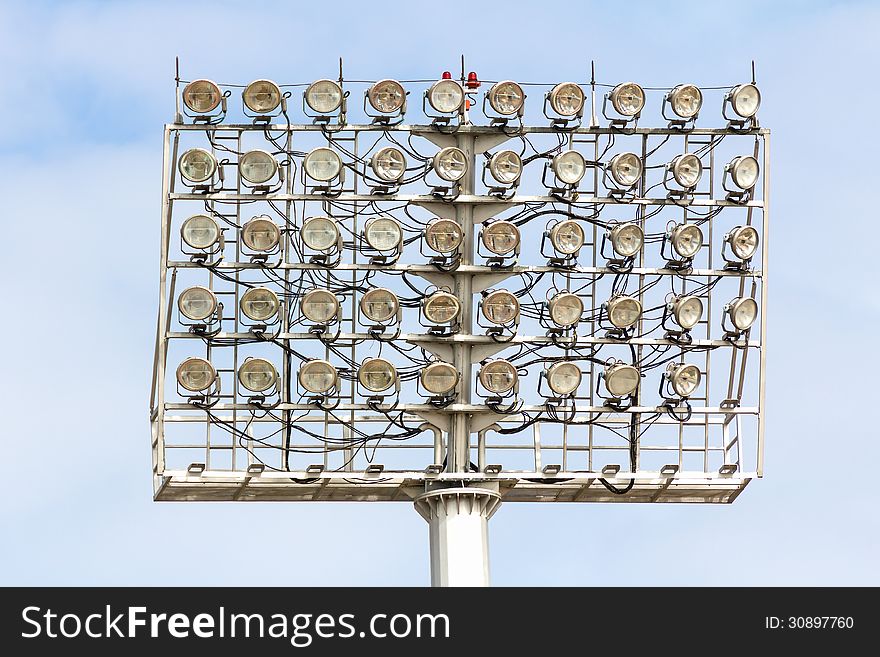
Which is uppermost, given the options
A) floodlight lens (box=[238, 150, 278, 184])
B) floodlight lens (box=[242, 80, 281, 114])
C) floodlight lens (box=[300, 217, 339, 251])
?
floodlight lens (box=[242, 80, 281, 114])

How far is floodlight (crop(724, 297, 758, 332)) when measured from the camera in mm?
74625

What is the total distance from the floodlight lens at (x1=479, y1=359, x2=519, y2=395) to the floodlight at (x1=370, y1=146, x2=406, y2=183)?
4383 millimetres

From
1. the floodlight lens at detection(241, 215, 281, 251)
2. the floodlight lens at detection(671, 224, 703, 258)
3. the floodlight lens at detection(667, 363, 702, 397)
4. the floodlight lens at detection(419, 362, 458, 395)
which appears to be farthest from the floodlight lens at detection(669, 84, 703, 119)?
the floodlight lens at detection(241, 215, 281, 251)

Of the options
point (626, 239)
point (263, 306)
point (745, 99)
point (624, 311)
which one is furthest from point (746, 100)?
point (263, 306)

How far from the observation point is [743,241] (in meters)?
74.9

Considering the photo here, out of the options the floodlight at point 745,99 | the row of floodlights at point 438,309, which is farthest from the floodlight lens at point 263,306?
the floodlight at point 745,99

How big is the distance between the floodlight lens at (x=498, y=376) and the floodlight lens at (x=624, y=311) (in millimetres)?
2447

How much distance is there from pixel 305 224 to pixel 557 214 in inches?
212

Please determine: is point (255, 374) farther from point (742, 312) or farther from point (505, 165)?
point (742, 312)

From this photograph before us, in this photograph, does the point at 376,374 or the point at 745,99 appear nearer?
the point at 376,374

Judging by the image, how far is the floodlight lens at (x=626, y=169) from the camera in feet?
245

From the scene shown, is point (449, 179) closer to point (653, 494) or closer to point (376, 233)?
point (376, 233)

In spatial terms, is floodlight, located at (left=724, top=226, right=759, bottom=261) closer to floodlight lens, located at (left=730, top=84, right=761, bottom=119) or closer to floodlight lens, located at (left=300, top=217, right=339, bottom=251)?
floodlight lens, located at (left=730, top=84, right=761, bottom=119)

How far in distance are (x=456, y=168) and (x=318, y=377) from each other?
17.5 feet
